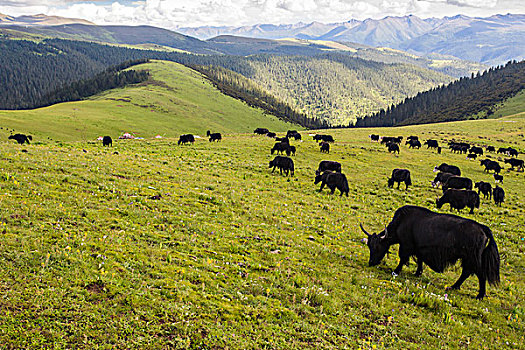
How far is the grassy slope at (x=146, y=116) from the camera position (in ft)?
246

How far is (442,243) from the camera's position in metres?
10.6

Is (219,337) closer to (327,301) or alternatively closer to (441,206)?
(327,301)

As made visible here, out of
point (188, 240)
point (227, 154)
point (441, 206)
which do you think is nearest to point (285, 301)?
point (188, 240)

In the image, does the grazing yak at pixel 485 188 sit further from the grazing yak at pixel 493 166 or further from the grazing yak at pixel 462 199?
the grazing yak at pixel 493 166

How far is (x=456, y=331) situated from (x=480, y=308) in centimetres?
205

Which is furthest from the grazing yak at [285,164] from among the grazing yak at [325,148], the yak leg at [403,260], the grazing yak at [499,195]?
the grazing yak at [499,195]

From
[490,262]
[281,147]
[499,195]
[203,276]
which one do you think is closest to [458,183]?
[499,195]

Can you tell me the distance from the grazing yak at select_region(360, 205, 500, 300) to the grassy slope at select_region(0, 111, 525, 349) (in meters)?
0.66

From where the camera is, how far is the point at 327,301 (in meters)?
8.49

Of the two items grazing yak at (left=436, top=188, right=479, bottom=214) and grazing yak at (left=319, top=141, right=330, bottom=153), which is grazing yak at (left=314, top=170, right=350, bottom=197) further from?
grazing yak at (left=319, top=141, right=330, bottom=153)

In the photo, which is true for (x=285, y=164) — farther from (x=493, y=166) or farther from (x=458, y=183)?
(x=493, y=166)

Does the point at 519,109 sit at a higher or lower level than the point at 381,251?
higher

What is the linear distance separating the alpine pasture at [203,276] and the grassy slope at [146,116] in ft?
216

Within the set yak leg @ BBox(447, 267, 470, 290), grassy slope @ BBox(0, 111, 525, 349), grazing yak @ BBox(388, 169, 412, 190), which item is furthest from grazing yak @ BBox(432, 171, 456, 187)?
yak leg @ BBox(447, 267, 470, 290)
